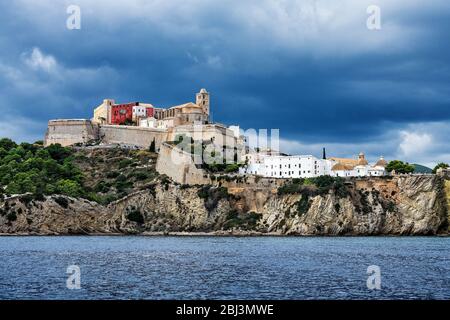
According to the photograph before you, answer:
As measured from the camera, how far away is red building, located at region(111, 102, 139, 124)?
11044 cm

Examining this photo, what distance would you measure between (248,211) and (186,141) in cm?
1800

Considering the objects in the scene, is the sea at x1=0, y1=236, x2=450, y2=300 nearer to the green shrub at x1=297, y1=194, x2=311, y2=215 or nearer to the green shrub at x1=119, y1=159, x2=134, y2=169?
the green shrub at x1=297, y1=194, x2=311, y2=215

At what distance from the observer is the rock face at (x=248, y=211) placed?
77.8 m

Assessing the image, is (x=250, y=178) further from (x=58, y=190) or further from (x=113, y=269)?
(x=113, y=269)

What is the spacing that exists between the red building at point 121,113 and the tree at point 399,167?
38.2m

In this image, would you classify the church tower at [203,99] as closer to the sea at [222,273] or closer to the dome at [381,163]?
the dome at [381,163]

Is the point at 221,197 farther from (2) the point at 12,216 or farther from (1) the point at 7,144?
(1) the point at 7,144

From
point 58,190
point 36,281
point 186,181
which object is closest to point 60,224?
point 58,190

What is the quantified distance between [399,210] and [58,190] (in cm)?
3634

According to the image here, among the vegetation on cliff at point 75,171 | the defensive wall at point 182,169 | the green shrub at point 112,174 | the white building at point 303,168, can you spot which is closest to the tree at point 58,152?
the vegetation on cliff at point 75,171

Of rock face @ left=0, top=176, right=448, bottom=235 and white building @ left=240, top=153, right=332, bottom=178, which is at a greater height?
white building @ left=240, top=153, right=332, bottom=178

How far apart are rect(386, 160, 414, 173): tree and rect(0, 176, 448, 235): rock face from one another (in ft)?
32.0

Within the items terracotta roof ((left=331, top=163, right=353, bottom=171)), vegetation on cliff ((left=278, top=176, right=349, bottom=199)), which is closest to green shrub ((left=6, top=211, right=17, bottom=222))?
vegetation on cliff ((left=278, top=176, right=349, bottom=199))
